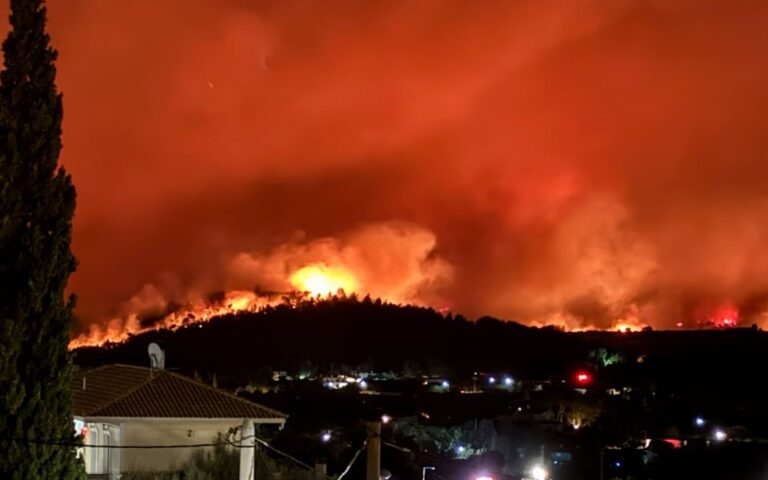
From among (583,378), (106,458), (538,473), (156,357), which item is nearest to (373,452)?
(106,458)

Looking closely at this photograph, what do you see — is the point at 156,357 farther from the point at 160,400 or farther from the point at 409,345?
the point at 409,345

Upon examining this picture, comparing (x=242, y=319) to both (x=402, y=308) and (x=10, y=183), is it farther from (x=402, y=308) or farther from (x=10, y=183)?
(x=10, y=183)

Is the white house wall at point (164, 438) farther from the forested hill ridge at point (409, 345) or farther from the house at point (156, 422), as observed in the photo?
the forested hill ridge at point (409, 345)

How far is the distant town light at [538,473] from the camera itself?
108 feet

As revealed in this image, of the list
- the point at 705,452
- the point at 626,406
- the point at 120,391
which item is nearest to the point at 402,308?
the point at 626,406

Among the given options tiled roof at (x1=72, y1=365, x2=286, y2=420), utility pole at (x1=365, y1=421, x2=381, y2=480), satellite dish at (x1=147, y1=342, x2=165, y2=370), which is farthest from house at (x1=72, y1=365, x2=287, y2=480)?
utility pole at (x1=365, y1=421, x2=381, y2=480)

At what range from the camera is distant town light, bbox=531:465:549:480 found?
32812mm

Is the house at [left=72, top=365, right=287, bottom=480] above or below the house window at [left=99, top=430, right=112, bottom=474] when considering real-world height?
above

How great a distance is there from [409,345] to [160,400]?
208 feet

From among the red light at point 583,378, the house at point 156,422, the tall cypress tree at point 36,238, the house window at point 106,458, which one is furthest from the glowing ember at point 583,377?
the tall cypress tree at point 36,238

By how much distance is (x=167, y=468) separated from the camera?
21469 mm

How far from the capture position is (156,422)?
840 inches

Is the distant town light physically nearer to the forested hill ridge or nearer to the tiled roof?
the tiled roof

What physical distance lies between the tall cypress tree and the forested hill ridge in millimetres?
50086
